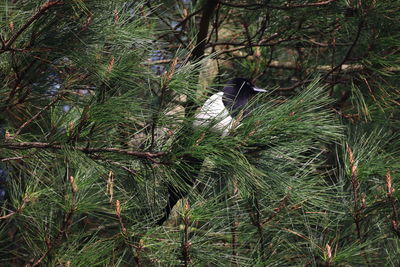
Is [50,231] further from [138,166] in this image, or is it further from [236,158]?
[236,158]

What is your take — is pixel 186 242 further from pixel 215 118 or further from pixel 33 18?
pixel 33 18

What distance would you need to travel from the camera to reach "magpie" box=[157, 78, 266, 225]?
3.95ft

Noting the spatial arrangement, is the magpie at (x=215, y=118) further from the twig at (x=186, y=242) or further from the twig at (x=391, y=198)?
the twig at (x=391, y=198)

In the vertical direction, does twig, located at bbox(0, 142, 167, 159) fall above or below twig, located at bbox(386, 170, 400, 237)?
above

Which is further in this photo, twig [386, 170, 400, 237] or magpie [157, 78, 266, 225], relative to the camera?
twig [386, 170, 400, 237]

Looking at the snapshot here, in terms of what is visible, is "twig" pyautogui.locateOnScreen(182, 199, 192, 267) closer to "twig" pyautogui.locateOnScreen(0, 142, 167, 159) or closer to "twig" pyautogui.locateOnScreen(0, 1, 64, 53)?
"twig" pyautogui.locateOnScreen(0, 142, 167, 159)

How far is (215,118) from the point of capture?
1209 millimetres

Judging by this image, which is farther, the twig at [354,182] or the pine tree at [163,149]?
the twig at [354,182]

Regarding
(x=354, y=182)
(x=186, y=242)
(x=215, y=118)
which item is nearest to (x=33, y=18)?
(x=215, y=118)

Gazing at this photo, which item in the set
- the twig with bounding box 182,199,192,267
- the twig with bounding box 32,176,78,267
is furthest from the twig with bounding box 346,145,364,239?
the twig with bounding box 32,176,78,267

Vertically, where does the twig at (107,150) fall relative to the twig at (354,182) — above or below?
above

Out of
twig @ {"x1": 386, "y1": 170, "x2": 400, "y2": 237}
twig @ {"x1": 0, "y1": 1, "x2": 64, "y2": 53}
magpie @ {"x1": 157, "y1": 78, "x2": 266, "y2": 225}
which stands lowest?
twig @ {"x1": 386, "y1": 170, "x2": 400, "y2": 237}

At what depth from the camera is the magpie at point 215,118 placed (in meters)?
1.20

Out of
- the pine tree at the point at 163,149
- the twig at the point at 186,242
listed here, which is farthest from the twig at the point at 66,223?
the twig at the point at 186,242
